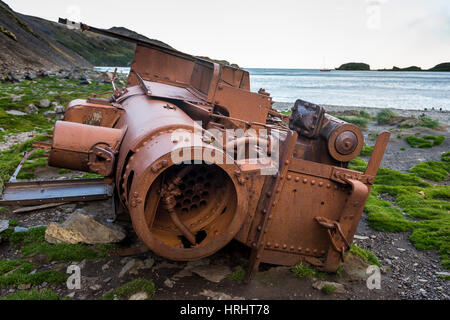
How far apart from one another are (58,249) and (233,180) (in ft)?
9.36

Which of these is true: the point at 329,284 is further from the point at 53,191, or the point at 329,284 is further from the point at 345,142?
the point at 53,191

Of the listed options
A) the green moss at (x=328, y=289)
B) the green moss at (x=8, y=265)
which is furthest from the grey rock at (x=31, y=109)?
the green moss at (x=328, y=289)

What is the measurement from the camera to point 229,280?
161 inches

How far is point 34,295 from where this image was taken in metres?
3.60

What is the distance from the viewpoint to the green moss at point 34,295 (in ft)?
11.6

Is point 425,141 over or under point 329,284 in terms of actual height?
over

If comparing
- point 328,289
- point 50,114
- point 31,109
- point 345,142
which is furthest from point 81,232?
point 31,109

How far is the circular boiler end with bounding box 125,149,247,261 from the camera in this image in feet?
11.1

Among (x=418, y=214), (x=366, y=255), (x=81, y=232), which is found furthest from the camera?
(x=418, y=214)
